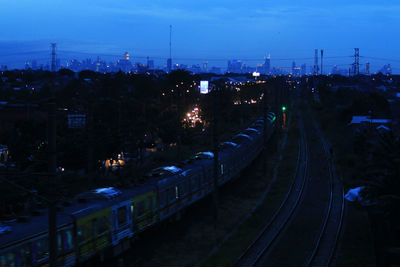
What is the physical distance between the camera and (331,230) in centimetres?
1531

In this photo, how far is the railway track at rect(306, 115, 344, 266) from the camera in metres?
12.5

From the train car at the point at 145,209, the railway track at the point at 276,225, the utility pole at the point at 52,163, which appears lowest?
the railway track at the point at 276,225

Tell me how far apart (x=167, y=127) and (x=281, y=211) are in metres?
14.9

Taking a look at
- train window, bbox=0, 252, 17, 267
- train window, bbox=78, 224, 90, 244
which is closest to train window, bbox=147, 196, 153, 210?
train window, bbox=78, 224, 90, 244

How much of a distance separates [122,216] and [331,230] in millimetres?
7553

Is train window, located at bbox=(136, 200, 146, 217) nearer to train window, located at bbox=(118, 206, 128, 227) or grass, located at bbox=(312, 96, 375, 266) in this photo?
train window, located at bbox=(118, 206, 128, 227)

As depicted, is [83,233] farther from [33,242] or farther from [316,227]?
[316,227]

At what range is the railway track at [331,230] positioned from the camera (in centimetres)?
1245

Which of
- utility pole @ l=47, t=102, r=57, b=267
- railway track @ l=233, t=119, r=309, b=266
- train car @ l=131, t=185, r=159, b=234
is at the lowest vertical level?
railway track @ l=233, t=119, r=309, b=266

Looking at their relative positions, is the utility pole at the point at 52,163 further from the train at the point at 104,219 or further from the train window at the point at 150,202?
the train window at the point at 150,202

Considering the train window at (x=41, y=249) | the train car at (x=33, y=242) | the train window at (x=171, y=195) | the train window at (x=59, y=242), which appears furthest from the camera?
the train window at (x=171, y=195)

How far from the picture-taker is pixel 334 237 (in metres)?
14.5

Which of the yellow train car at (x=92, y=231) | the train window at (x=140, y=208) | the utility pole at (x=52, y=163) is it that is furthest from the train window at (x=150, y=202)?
the utility pole at (x=52, y=163)

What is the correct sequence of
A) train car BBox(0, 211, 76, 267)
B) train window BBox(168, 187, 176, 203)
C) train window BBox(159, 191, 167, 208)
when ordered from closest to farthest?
train car BBox(0, 211, 76, 267) < train window BBox(159, 191, 167, 208) < train window BBox(168, 187, 176, 203)
